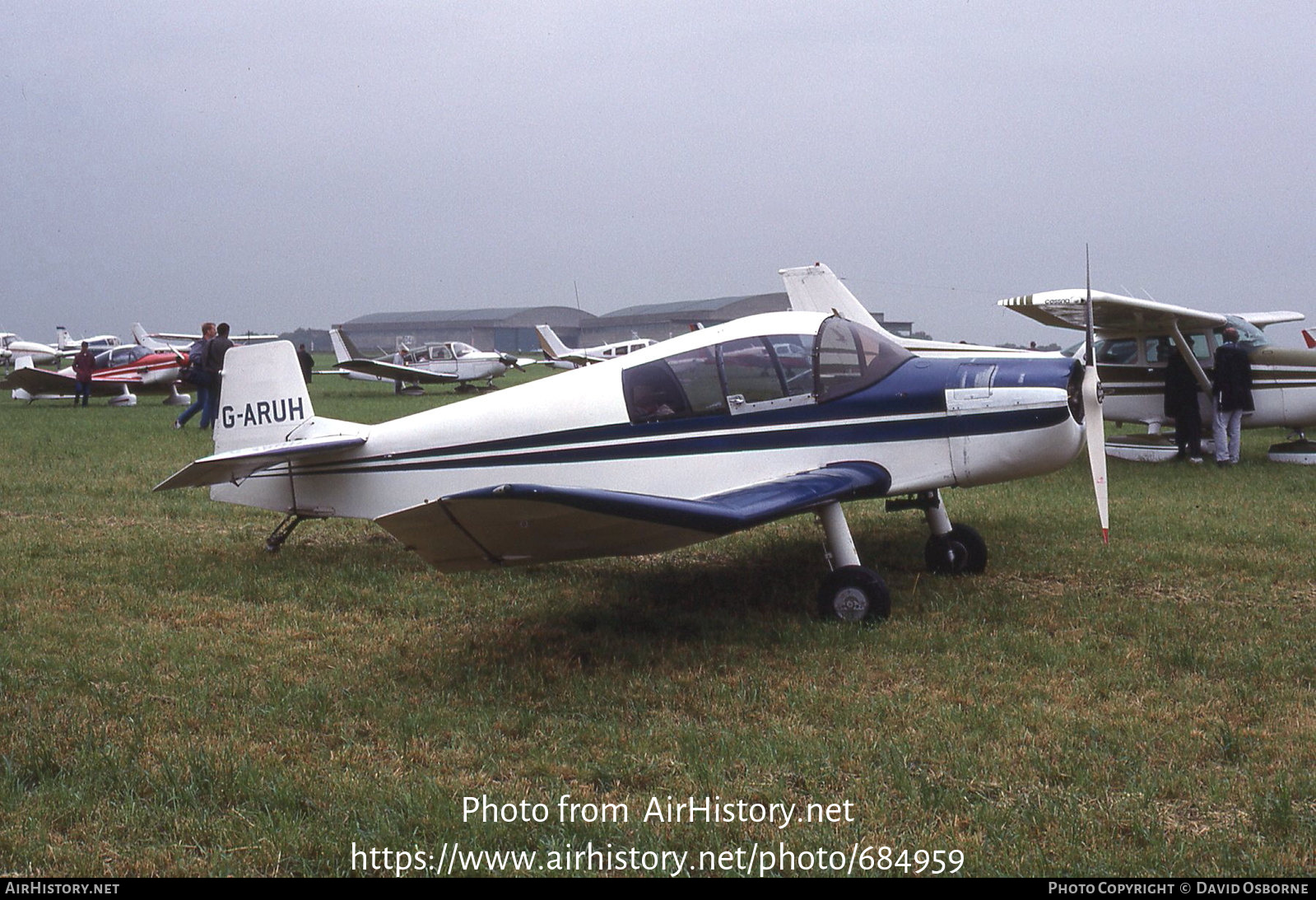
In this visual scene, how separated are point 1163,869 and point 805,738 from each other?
4.75 feet

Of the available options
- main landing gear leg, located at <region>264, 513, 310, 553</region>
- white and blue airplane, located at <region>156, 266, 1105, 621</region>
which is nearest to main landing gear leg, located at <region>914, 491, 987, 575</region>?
white and blue airplane, located at <region>156, 266, 1105, 621</region>

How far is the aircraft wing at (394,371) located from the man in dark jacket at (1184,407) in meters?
23.2

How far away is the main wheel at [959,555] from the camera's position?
725 cm

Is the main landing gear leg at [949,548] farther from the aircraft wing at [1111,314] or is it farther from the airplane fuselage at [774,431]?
the aircraft wing at [1111,314]

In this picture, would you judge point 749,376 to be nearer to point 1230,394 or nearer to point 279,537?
point 279,537

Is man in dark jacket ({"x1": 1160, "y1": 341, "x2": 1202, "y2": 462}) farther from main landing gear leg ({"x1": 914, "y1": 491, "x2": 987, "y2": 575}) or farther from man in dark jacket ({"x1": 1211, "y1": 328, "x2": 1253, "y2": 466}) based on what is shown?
main landing gear leg ({"x1": 914, "y1": 491, "x2": 987, "y2": 575})

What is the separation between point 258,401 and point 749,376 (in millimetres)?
3778

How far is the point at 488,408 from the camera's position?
6859 mm

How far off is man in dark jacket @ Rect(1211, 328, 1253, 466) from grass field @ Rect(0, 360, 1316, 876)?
5.09 metres

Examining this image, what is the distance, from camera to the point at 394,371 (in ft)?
102

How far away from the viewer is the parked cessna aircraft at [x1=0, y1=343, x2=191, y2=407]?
26.3m

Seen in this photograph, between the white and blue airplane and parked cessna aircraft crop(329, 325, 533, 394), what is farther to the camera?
parked cessna aircraft crop(329, 325, 533, 394)

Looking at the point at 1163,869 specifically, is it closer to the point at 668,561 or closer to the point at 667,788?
the point at 667,788

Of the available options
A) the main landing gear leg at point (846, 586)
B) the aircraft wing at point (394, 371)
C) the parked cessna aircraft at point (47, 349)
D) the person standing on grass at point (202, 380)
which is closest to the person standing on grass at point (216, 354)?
the person standing on grass at point (202, 380)
